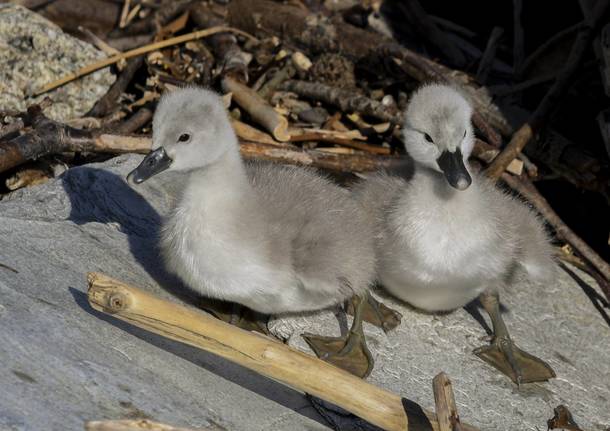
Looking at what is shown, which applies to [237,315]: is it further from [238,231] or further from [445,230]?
[445,230]

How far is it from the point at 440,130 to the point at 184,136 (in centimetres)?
99

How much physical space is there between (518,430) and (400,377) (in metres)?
0.46

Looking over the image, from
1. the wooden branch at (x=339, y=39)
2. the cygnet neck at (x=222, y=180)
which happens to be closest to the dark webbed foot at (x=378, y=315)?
the cygnet neck at (x=222, y=180)

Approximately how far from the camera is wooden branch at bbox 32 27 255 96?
5.28m

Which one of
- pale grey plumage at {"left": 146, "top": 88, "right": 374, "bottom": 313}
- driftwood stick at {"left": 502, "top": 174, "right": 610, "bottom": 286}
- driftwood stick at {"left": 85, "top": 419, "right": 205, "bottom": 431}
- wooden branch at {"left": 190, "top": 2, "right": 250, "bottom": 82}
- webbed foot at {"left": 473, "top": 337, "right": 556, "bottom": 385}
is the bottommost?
wooden branch at {"left": 190, "top": 2, "right": 250, "bottom": 82}

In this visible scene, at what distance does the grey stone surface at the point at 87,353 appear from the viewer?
2715 mm

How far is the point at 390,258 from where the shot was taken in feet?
12.6

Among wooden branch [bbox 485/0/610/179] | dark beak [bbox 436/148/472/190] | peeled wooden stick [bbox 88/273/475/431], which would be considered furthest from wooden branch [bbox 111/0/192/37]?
peeled wooden stick [bbox 88/273/475/431]

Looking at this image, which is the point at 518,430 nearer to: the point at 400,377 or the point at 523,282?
the point at 400,377

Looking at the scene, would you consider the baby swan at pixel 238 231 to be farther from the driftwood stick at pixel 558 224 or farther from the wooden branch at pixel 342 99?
the wooden branch at pixel 342 99

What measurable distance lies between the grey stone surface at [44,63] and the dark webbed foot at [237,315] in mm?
1952

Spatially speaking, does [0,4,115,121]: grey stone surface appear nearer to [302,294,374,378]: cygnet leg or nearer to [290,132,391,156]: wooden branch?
[290,132,391,156]: wooden branch

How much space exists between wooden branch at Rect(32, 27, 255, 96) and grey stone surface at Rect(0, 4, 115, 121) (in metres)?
0.06

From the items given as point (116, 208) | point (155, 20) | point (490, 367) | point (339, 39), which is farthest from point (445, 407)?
point (155, 20)
